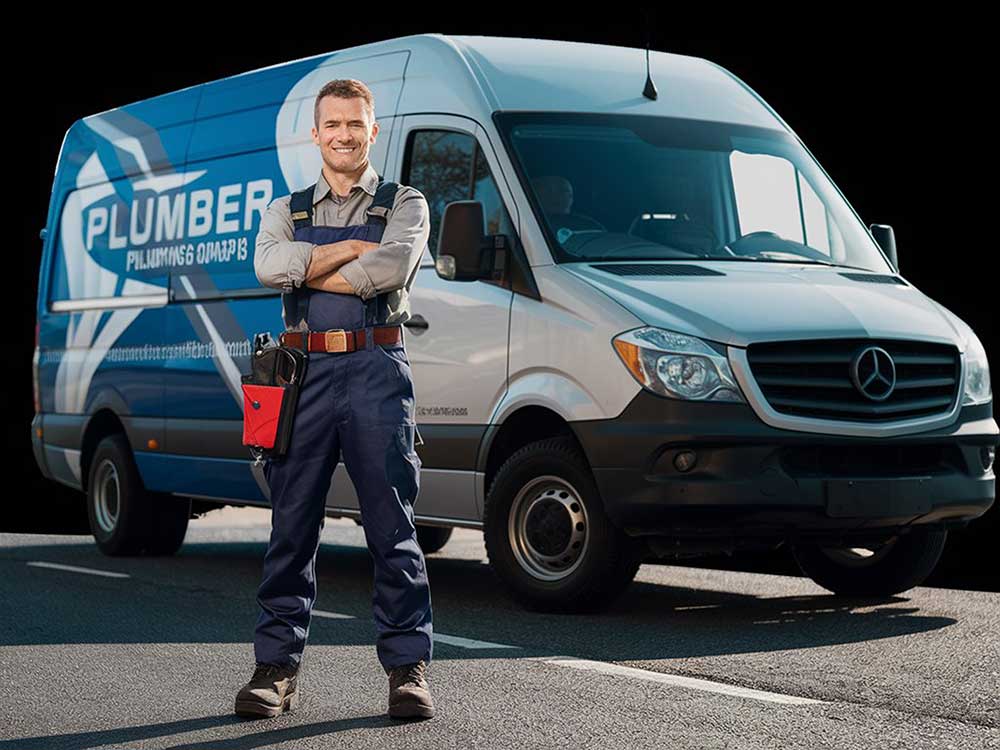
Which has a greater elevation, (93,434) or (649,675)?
(93,434)

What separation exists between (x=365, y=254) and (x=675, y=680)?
1.93 metres

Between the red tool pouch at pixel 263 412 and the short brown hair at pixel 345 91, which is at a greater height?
the short brown hair at pixel 345 91

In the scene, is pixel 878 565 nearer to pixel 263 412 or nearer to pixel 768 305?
pixel 768 305

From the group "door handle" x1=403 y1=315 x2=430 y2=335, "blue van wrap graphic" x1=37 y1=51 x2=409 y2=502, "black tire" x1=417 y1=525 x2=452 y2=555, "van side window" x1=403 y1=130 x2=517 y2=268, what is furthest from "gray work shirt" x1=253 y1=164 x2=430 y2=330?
"black tire" x1=417 y1=525 x2=452 y2=555

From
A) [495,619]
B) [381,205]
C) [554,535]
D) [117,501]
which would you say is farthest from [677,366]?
[117,501]

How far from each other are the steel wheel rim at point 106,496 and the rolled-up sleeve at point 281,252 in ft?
21.7

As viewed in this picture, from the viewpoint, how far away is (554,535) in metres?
8.54

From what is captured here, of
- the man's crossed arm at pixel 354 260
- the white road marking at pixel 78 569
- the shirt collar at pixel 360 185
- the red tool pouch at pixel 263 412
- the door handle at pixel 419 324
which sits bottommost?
the white road marking at pixel 78 569

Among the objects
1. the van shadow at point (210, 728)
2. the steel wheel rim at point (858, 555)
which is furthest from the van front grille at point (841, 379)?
the van shadow at point (210, 728)

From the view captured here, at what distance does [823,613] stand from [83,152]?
22.5 ft

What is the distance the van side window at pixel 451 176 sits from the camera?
907 cm

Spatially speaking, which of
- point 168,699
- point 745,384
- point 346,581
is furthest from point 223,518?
point 168,699

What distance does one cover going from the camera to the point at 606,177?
29.9ft

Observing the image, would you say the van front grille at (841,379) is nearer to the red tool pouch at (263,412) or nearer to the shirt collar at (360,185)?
the shirt collar at (360,185)
